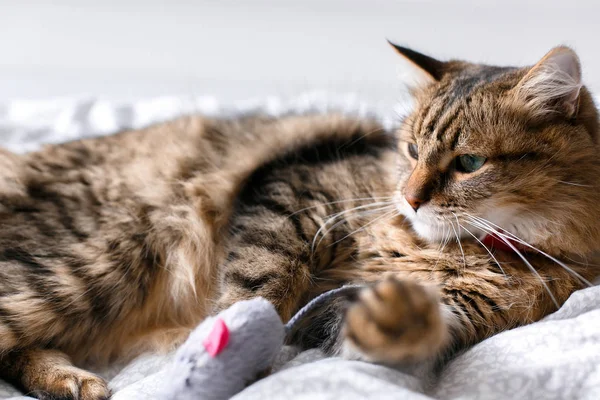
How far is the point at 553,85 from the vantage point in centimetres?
120

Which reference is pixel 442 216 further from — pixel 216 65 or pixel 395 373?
pixel 216 65

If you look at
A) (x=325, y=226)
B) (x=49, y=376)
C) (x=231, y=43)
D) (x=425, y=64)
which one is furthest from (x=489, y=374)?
(x=231, y=43)

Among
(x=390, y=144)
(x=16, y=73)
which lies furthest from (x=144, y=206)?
(x=16, y=73)

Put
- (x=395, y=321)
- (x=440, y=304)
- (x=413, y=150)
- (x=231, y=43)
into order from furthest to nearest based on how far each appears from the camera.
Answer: (x=231, y=43) < (x=413, y=150) < (x=440, y=304) < (x=395, y=321)

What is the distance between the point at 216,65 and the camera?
3100 mm

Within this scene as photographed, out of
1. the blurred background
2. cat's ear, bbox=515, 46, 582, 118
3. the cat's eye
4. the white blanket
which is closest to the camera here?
the white blanket

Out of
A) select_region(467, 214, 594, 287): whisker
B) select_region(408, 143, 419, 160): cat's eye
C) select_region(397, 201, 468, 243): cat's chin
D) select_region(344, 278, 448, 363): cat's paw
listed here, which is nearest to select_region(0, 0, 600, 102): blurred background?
select_region(408, 143, 419, 160): cat's eye

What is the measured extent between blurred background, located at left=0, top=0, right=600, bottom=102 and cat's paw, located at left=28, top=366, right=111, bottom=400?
1.88 metres

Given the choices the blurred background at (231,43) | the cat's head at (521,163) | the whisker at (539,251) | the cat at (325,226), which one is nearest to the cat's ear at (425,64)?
the cat at (325,226)

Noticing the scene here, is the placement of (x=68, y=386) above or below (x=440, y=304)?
below

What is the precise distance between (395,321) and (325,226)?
48cm

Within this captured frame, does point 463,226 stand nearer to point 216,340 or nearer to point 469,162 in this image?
point 469,162

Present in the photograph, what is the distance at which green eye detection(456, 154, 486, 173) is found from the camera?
1219 mm

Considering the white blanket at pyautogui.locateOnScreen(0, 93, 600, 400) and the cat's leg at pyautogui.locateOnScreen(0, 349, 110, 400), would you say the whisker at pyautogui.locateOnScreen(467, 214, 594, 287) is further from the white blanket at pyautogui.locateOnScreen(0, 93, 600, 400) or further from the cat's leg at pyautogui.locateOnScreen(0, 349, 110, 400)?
the cat's leg at pyautogui.locateOnScreen(0, 349, 110, 400)
